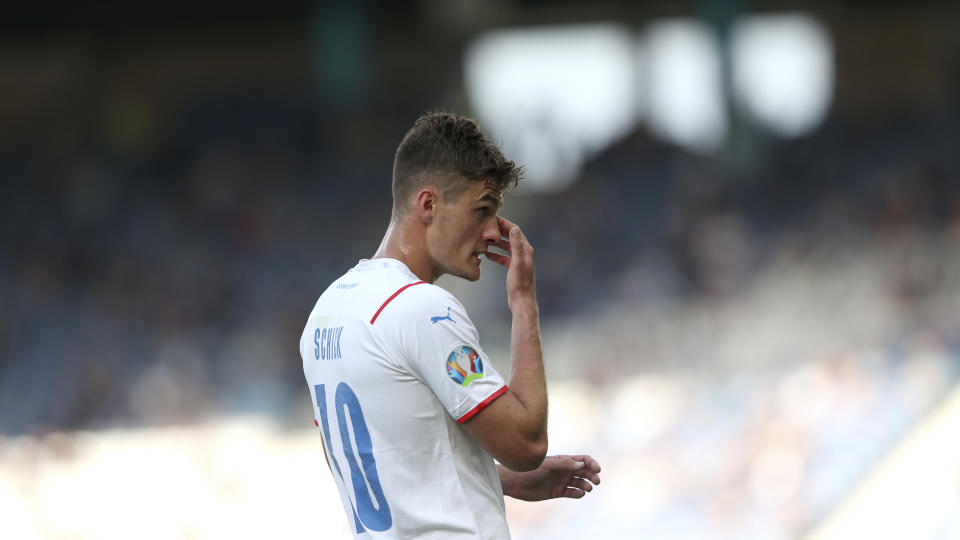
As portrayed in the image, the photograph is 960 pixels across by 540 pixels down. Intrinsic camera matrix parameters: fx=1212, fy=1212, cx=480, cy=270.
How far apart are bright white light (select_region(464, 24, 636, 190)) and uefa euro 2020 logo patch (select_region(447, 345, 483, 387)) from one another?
1354 cm

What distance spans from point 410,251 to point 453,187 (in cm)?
17

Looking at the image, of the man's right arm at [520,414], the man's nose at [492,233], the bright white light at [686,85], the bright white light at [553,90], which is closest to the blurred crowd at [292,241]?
the bright white light at [553,90]

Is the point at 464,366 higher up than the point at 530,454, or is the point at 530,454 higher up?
the point at 464,366

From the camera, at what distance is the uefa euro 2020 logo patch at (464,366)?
235 cm

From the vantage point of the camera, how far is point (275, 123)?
18.0 metres

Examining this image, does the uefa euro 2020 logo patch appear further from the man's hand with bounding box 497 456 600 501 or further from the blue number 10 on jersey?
the man's hand with bounding box 497 456 600 501

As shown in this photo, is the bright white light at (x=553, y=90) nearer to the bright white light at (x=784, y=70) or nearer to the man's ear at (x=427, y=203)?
the bright white light at (x=784, y=70)

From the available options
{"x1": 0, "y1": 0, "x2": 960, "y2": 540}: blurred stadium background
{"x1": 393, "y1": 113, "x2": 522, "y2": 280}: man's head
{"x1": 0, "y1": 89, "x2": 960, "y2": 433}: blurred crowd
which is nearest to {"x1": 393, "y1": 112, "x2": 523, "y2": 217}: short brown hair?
{"x1": 393, "y1": 113, "x2": 522, "y2": 280}: man's head

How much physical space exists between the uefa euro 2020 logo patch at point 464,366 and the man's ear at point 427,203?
1.10 ft

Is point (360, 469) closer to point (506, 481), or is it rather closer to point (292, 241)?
point (506, 481)

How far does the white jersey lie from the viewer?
2361 millimetres

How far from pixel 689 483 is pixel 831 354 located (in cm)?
158

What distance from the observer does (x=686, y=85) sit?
17.9 m

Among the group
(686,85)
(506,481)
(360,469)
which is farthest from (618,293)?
(360,469)
